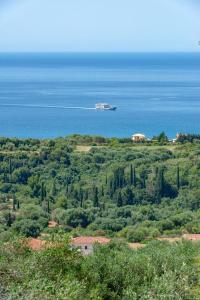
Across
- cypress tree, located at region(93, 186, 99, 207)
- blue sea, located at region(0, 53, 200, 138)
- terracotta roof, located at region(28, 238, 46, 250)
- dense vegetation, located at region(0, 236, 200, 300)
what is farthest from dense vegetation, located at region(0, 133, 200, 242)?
blue sea, located at region(0, 53, 200, 138)

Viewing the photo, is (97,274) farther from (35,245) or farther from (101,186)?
(101,186)

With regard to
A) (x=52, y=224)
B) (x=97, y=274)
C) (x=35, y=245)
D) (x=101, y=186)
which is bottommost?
(x=97, y=274)

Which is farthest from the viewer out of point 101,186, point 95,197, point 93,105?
point 93,105

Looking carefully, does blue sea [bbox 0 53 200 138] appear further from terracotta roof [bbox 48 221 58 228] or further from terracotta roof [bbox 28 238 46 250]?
terracotta roof [bbox 28 238 46 250]

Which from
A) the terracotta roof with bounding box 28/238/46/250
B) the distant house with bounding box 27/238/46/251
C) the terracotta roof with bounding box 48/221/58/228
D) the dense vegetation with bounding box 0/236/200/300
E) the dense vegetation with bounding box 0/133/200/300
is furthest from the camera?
the terracotta roof with bounding box 48/221/58/228

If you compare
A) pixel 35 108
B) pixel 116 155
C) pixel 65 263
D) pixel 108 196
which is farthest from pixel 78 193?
pixel 35 108

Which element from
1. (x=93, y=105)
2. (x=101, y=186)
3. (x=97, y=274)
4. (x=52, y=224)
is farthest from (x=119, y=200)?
(x=93, y=105)

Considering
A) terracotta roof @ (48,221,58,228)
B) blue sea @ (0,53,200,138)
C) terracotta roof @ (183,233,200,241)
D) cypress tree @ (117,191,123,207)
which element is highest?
blue sea @ (0,53,200,138)

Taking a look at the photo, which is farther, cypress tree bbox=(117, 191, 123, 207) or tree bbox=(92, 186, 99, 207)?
cypress tree bbox=(117, 191, 123, 207)

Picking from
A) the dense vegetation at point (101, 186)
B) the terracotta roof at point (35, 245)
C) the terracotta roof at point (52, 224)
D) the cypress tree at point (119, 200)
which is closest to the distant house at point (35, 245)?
the terracotta roof at point (35, 245)
